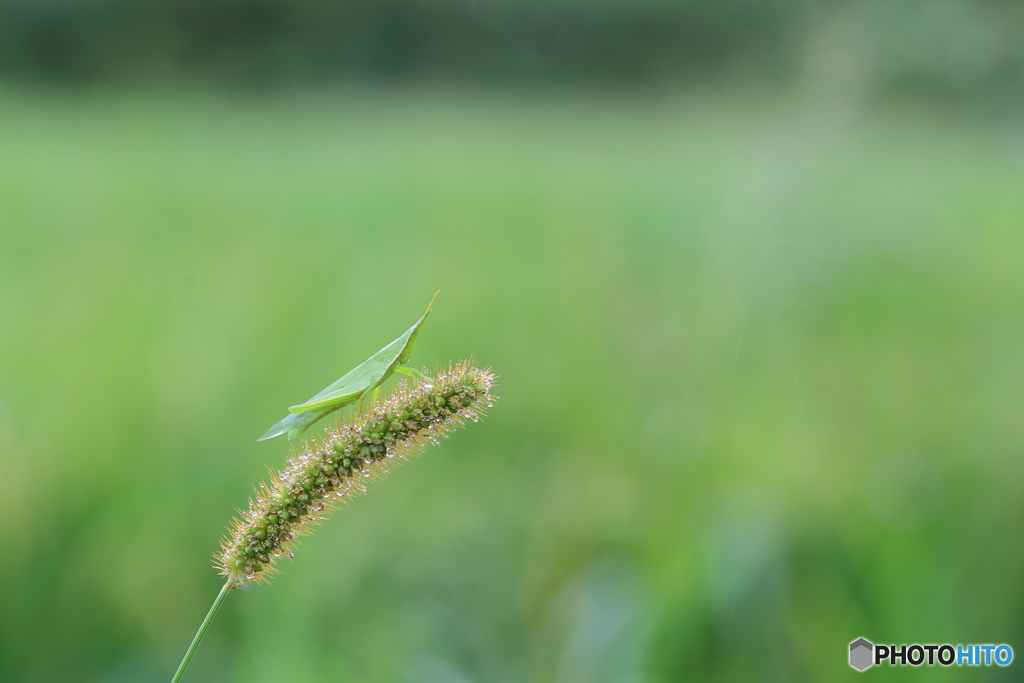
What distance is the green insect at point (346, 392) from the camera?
2.73 feet

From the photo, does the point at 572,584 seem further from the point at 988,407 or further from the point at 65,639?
the point at 988,407

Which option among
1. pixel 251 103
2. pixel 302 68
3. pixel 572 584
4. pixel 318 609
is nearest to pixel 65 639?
pixel 318 609

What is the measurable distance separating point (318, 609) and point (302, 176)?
6.38 m

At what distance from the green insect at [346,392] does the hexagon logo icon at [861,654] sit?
1273mm

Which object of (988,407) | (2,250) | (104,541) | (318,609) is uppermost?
(2,250)

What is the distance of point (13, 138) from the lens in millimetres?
9008

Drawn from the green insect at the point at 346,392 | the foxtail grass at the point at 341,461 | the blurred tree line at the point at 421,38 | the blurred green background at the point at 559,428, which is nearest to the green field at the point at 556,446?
the blurred green background at the point at 559,428

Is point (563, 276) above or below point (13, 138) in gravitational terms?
below

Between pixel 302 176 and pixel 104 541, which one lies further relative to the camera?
pixel 302 176

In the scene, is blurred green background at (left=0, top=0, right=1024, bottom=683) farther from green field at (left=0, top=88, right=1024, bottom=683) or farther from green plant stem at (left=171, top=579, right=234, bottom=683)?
green plant stem at (left=171, top=579, right=234, bottom=683)

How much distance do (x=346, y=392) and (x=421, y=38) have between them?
2222 centimetres

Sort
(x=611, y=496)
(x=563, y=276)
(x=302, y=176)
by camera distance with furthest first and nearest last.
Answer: (x=302, y=176), (x=563, y=276), (x=611, y=496)

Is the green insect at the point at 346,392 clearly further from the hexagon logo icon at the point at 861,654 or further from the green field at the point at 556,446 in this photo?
the hexagon logo icon at the point at 861,654

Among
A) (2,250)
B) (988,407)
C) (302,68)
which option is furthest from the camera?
(302,68)
